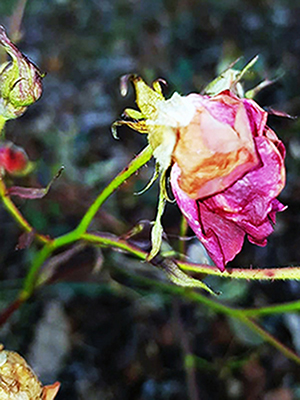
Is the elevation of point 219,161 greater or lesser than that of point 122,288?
greater

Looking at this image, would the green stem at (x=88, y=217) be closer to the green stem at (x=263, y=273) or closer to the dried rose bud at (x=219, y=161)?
the dried rose bud at (x=219, y=161)

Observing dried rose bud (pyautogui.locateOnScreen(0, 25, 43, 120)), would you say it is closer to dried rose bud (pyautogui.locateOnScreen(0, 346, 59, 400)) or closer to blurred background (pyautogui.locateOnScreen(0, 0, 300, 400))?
dried rose bud (pyautogui.locateOnScreen(0, 346, 59, 400))

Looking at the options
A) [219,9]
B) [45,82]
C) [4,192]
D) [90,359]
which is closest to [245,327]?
[90,359]

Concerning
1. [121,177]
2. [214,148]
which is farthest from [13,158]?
[214,148]

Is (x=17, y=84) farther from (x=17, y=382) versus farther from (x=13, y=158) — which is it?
(x=13, y=158)

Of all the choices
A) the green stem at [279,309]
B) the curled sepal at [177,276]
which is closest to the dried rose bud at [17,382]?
the curled sepal at [177,276]

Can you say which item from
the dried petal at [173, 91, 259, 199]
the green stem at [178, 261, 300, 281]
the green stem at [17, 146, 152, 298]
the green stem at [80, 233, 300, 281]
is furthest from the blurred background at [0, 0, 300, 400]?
the dried petal at [173, 91, 259, 199]

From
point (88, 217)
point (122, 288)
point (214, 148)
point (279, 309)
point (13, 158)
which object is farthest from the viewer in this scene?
point (122, 288)

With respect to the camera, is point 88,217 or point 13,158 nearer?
point 88,217
